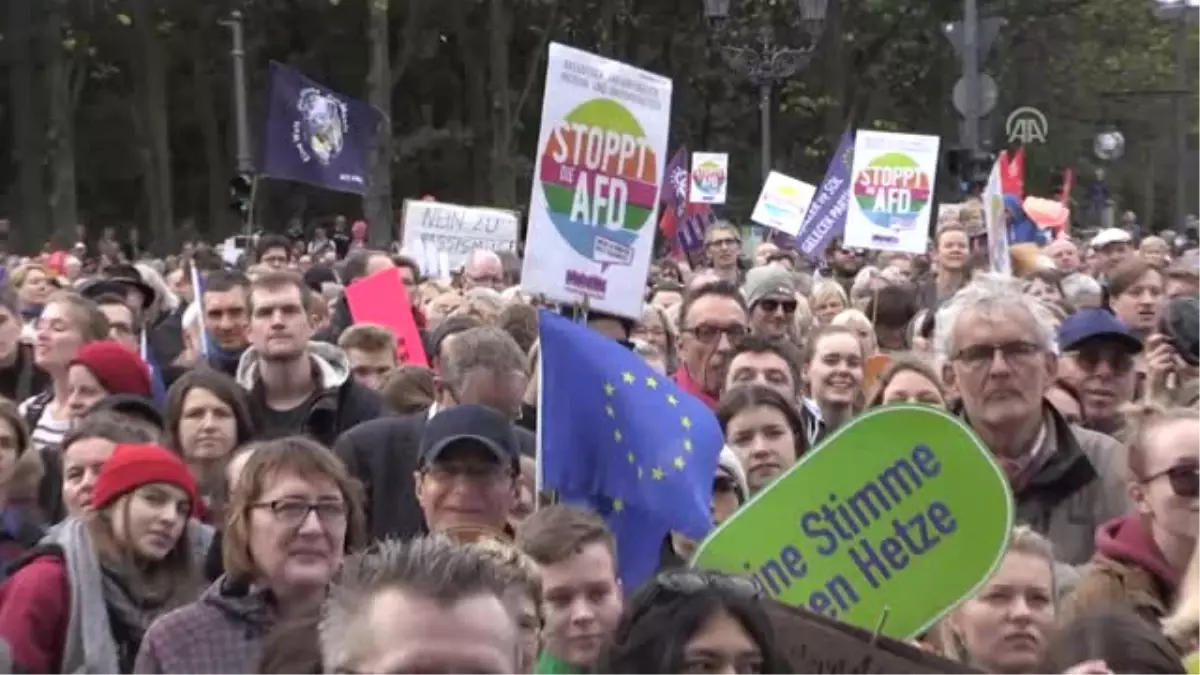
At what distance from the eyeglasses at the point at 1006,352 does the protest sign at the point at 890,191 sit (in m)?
10.8

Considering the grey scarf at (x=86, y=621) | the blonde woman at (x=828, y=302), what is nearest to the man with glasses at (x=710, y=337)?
the blonde woman at (x=828, y=302)

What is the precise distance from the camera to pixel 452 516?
5.49m

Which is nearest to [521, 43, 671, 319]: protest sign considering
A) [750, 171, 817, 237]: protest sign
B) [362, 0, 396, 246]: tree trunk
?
[750, 171, 817, 237]: protest sign

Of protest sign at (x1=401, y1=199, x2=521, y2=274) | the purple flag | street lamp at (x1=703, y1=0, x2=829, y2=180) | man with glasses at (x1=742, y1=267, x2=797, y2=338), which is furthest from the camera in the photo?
street lamp at (x1=703, y1=0, x2=829, y2=180)

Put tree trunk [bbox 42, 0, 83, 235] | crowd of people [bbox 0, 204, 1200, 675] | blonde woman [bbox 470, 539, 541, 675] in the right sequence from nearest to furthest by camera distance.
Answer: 1. blonde woman [bbox 470, 539, 541, 675]
2. crowd of people [bbox 0, 204, 1200, 675]
3. tree trunk [bbox 42, 0, 83, 235]

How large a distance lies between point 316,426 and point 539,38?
37585mm

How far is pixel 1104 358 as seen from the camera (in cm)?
697

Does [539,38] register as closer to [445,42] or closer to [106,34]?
[445,42]

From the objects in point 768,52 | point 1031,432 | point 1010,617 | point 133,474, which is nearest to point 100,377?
point 133,474

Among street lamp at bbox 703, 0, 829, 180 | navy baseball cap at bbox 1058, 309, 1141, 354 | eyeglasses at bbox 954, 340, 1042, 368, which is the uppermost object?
street lamp at bbox 703, 0, 829, 180

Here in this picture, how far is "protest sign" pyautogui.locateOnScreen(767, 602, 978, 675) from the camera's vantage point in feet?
12.3

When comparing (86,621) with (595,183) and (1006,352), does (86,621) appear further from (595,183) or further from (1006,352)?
(595,183)

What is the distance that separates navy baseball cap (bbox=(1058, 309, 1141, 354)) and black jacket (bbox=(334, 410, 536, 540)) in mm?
1641

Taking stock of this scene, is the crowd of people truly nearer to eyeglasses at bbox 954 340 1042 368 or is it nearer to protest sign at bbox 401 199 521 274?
eyeglasses at bbox 954 340 1042 368
